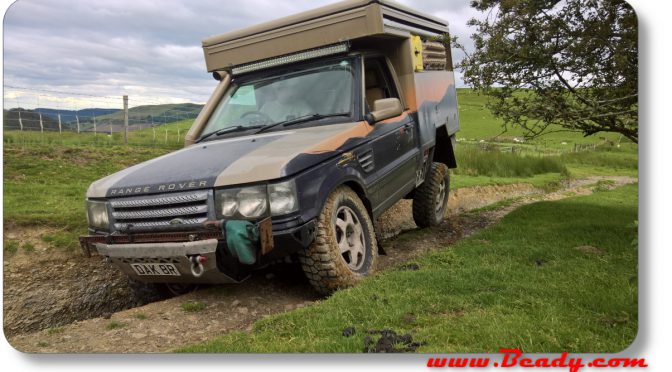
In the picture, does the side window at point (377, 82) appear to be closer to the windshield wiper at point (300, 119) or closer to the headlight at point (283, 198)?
the windshield wiper at point (300, 119)

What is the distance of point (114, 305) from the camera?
429cm

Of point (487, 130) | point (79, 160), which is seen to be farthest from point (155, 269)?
point (487, 130)

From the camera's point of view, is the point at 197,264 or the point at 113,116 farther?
the point at 113,116

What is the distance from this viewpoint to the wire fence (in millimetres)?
3850

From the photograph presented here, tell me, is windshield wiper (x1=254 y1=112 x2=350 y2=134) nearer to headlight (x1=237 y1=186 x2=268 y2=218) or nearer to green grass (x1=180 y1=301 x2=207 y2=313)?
headlight (x1=237 y1=186 x2=268 y2=218)

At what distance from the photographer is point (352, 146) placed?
3.80 m

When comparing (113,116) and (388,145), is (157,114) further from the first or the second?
(388,145)

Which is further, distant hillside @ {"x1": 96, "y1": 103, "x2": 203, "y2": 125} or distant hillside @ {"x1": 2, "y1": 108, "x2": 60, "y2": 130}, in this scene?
distant hillside @ {"x1": 96, "y1": 103, "x2": 203, "y2": 125}

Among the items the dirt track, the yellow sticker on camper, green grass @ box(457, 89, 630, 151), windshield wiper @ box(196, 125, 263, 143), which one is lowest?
the dirt track

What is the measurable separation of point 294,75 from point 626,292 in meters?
3.10

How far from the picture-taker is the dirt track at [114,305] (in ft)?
10.4

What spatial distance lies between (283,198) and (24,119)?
2500 millimetres

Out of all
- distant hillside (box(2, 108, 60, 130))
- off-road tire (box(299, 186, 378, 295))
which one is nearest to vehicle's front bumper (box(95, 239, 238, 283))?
off-road tire (box(299, 186, 378, 295))

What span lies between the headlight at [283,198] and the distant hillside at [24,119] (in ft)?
7.49
